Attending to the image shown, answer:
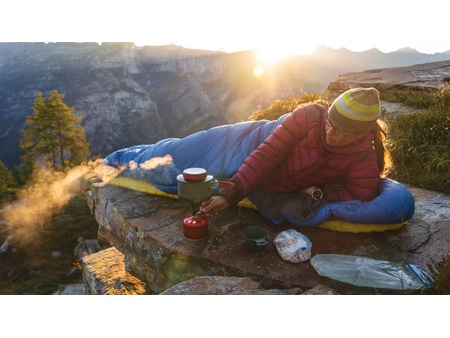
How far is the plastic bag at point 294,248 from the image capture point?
233 cm

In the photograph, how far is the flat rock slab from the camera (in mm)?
2262

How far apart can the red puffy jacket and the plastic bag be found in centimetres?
46

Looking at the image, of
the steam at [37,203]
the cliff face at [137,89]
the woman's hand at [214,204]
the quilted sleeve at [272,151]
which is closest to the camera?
the woman's hand at [214,204]

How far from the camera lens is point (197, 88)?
68812 millimetres

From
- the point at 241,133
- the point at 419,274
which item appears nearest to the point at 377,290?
the point at 419,274

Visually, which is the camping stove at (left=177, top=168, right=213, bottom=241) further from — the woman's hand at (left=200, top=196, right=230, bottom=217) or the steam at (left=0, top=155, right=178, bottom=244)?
the steam at (left=0, top=155, right=178, bottom=244)

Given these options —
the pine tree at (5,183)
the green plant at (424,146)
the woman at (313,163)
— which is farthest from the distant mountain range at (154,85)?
the woman at (313,163)

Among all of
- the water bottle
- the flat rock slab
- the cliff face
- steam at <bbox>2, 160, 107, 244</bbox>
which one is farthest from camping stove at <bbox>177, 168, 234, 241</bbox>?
the cliff face

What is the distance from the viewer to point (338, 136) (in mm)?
2365

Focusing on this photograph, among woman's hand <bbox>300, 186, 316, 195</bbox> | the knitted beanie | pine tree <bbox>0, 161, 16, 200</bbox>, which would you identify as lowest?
pine tree <bbox>0, 161, 16, 200</bbox>

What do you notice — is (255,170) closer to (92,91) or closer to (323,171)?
(323,171)

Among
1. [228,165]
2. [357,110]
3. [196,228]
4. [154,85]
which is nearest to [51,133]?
[228,165]

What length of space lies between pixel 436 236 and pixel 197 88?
6896cm

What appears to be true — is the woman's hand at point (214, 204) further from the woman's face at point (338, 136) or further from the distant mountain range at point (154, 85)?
the distant mountain range at point (154, 85)
